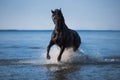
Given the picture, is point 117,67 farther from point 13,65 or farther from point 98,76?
point 13,65

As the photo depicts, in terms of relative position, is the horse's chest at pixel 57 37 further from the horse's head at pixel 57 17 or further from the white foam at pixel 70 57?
the white foam at pixel 70 57

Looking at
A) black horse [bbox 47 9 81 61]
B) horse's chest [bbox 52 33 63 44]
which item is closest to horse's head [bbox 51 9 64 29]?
black horse [bbox 47 9 81 61]

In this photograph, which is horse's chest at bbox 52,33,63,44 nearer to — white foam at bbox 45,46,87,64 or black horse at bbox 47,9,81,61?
black horse at bbox 47,9,81,61

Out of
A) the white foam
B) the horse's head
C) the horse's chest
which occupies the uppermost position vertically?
the horse's head

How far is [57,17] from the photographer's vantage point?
15430mm

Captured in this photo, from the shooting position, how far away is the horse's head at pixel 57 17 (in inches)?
604

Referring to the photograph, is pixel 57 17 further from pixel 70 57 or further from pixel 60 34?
pixel 70 57

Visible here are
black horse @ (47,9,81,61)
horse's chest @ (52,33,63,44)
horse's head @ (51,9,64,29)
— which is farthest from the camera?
horse's chest @ (52,33,63,44)

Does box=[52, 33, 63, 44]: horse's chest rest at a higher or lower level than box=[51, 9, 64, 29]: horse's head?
lower

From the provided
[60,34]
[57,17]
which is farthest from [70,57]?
[57,17]

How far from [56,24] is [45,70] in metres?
2.94

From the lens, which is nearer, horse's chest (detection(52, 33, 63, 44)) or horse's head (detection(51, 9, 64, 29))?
horse's head (detection(51, 9, 64, 29))

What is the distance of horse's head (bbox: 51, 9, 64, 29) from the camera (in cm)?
1533

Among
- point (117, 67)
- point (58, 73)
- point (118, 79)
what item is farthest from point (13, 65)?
point (118, 79)
